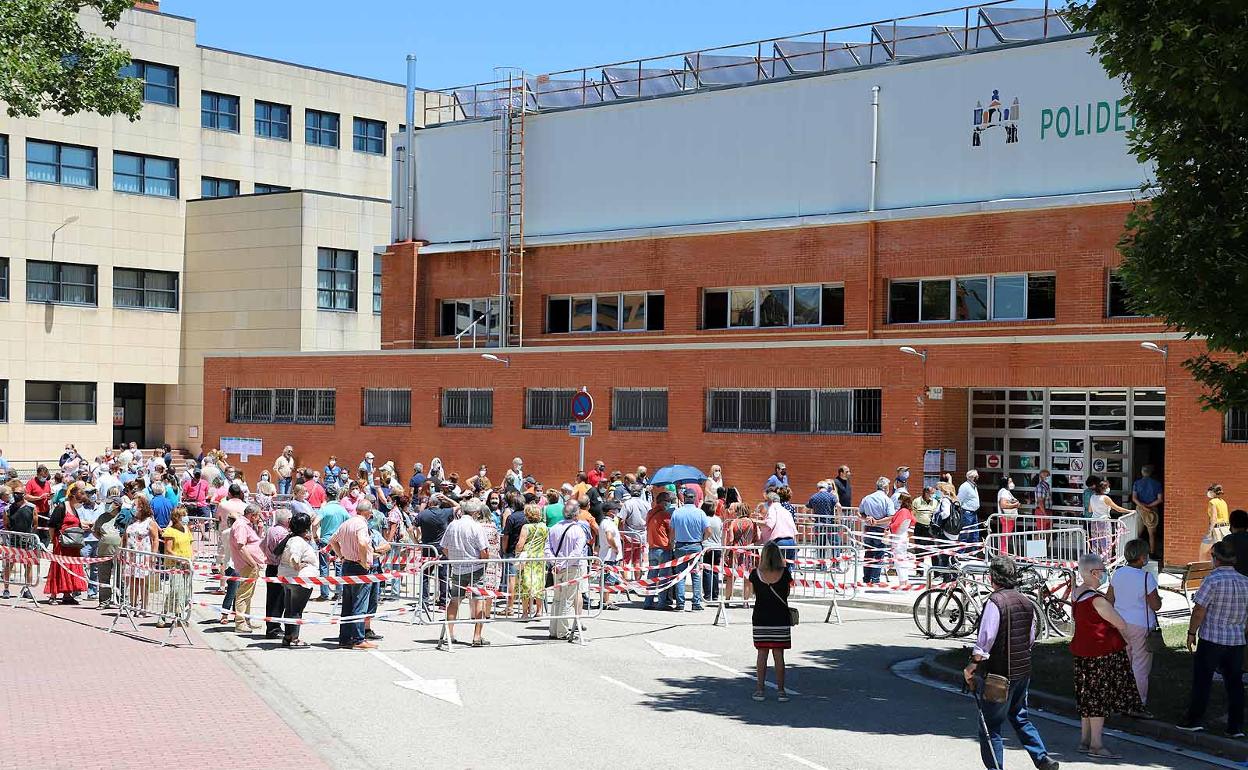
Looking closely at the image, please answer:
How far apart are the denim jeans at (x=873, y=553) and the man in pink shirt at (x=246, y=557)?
31.8 ft

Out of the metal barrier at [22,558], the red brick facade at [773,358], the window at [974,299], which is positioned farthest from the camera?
the window at [974,299]

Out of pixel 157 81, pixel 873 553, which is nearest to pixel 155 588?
pixel 873 553

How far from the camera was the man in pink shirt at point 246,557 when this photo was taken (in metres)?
17.6

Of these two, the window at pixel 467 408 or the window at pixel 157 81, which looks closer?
the window at pixel 467 408

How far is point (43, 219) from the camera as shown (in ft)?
164

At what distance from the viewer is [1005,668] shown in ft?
33.4

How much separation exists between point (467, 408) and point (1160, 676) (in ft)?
82.8

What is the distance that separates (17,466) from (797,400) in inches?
1232

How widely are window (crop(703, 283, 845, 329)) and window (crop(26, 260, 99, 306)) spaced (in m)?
27.0

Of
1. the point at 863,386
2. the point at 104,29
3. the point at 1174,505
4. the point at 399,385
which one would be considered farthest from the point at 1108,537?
the point at 104,29

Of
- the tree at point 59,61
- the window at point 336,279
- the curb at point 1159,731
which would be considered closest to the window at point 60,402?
the window at point 336,279

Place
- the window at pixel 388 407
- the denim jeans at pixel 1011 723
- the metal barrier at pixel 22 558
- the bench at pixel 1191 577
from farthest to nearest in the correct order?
1. the window at pixel 388 407
2. the metal barrier at pixel 22 558
3. the bench at pixel 1191 577
4. the denim jeans at pixel 1011 723

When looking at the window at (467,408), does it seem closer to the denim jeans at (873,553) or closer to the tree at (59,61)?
the tree at (59,61)

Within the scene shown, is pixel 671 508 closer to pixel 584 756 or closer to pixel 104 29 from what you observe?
pixel 584 756
